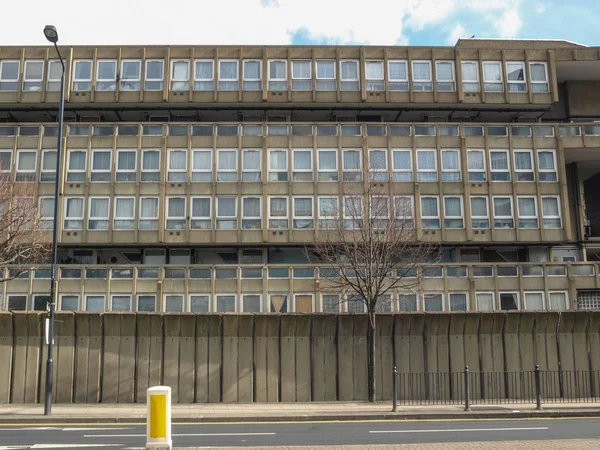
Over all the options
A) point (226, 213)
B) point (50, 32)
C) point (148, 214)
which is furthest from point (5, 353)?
point (226, 213)

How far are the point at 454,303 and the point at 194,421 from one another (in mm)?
21232

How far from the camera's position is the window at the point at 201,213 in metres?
36.7

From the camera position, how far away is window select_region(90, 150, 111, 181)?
122ft

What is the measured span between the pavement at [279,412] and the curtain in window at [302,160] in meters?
19.7

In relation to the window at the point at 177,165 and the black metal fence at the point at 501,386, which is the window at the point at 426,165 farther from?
the black metal fence at the point at 501,386

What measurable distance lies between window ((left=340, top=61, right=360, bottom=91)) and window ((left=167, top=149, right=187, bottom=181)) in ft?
35.2

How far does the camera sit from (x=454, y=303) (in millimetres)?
35062

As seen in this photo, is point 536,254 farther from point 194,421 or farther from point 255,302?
point 194,421

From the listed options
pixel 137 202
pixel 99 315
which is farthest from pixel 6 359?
pixel 137 202

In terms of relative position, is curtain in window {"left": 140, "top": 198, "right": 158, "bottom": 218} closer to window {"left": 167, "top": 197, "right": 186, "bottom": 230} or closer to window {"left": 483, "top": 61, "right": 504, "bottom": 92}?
window {"left": 167, "top": 197, "right": 186, "bottom": 230}

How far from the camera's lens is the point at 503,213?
3775 centimetres

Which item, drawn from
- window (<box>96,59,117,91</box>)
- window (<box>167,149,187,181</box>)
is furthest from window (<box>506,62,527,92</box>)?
window (<box>96,59,117,91</box>)

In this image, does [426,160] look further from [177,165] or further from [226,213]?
[177,165]

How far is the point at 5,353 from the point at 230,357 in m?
6.97
